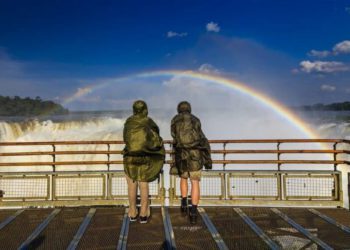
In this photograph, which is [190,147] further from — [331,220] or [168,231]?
[331,220]

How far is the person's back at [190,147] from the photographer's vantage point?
5633 mm

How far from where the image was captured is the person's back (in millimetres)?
5633

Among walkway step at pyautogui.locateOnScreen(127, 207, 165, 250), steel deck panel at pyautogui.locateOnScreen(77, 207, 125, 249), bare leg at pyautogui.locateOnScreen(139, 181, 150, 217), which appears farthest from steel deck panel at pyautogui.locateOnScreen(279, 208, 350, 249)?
steel deck panel at pyautogui.locateOnScreen(77, 207, 125, 249)

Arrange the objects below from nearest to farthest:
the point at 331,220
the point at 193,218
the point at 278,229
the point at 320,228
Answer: the point at 278,229 < the point at 320,228 < the point at 193,218 < the point at 331,220

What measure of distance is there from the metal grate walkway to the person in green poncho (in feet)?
1.77

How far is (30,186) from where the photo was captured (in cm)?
709

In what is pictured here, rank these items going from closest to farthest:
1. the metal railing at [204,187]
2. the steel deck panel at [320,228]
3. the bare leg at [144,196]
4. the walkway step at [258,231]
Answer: the walkway step at [258,231] → the steel deck panel at [320,228] → the bare leg at [144,196] → the metal railing at [204,187]

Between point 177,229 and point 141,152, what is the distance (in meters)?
1.31

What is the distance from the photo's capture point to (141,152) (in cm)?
545

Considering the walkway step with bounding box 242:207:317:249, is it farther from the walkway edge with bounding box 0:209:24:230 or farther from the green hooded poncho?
the walkway edge with bounding box 0:209:24:230

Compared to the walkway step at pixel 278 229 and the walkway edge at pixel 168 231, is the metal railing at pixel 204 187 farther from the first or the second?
the walkway edge at pixel 168 231

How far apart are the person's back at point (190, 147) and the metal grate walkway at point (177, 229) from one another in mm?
655

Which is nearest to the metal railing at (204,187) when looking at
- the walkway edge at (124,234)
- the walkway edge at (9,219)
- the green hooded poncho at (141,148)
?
the walkway edge at (9,219)

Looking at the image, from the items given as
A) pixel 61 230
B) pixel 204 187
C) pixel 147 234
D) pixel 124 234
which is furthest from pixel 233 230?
pixel 61 230
